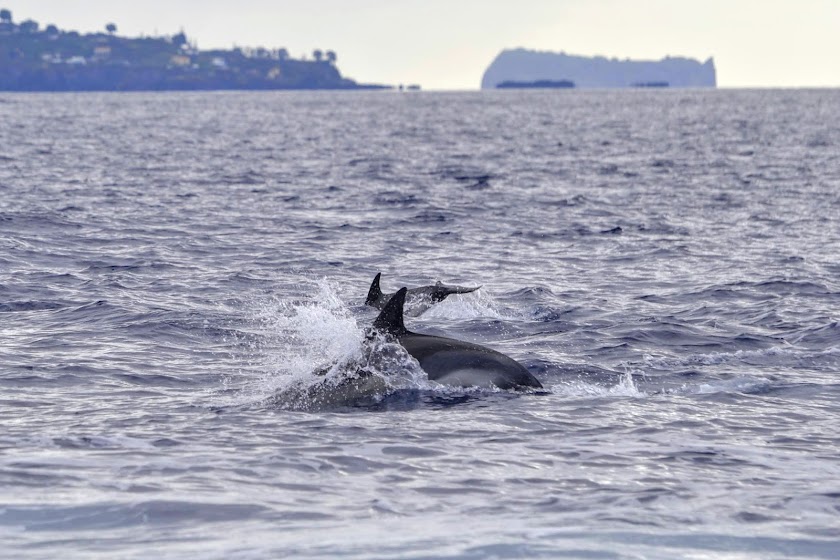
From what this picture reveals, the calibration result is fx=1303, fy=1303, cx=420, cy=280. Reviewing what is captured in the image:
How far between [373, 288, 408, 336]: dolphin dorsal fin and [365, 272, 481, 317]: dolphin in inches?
58.4

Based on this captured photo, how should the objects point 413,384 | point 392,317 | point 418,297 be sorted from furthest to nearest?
1. point 418,297
2. point 392,317
3. point 413,384

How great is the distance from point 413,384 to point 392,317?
759mm

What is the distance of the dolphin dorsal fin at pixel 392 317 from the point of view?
1395 cm

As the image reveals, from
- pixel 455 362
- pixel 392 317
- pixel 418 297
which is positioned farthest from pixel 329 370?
pixel 418 297

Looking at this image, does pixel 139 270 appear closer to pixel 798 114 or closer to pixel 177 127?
Answer: pixel 177 127

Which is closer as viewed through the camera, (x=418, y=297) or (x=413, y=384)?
(x=413, y=384)

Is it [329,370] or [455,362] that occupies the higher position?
[455,362]

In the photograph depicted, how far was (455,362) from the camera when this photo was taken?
14125 millimetres

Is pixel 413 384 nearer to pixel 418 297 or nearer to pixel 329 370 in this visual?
pixel 329 370

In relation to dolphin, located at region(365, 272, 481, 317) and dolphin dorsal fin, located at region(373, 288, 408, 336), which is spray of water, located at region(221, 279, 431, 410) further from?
dolphin, located at region(365, 272, 481, 317)

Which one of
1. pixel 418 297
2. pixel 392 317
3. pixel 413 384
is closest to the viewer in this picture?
pixel 413 384

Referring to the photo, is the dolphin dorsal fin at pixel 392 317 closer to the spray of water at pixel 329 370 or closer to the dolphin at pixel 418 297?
the spray of water at pixel 329 370

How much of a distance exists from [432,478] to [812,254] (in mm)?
17519

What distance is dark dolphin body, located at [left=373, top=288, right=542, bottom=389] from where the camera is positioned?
14031mm
